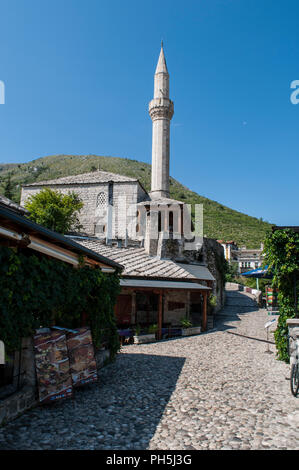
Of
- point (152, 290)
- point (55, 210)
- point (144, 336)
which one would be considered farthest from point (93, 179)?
point (144, 336)

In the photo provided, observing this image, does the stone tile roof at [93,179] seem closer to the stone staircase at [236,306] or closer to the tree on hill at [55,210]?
the tree on hill at [55,210]

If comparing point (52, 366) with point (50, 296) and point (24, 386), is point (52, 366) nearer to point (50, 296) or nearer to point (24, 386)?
point (24, 386)

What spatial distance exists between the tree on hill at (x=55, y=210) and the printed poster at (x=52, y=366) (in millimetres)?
22218

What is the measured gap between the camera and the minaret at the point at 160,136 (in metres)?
31.3

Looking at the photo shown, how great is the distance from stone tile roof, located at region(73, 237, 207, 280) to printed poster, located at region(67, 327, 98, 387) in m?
6.55

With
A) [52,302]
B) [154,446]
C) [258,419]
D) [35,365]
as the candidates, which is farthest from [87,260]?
[258,419]

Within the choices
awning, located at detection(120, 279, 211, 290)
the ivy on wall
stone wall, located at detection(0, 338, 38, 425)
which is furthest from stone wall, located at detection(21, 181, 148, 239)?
stone wall, located at detection(0, 338, 38, 425)

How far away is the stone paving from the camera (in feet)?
13.1

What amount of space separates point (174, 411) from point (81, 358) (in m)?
2.00

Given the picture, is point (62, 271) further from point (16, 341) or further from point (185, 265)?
point (185, 265)

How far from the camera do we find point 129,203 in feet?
102

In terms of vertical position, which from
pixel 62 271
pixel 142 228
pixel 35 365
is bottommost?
pixel 35 365

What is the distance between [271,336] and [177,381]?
26.7 ft

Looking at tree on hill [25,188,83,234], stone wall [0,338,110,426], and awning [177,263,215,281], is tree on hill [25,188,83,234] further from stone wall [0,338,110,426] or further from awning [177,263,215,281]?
stone wall [0,338,110,426]
